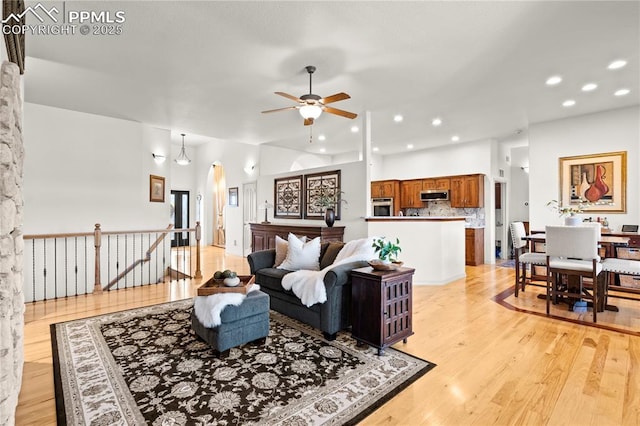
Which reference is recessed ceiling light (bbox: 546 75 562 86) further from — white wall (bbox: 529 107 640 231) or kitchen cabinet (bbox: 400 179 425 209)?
kitchen cabinet (bbox: 400 179 425 209)

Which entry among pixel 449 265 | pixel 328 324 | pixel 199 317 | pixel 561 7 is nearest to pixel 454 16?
pixel 561 7

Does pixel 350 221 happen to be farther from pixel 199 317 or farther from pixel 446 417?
pixel 446 417

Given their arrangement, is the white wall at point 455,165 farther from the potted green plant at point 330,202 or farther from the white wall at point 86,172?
the white wall at point 86,172

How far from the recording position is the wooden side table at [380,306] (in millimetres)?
2652

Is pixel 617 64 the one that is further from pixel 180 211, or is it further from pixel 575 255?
pixel 180 211

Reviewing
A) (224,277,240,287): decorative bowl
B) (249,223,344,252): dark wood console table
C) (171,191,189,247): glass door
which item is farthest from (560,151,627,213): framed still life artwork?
(171,191,189,247): glass door

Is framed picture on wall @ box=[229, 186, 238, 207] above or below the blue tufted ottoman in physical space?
above

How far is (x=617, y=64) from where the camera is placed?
12.2 ft

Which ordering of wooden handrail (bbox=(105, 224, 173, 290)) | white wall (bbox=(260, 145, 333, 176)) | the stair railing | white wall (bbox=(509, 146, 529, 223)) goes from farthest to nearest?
white wall (bbox=(509, 146, 529, 223))
white wall (bbox=(260, 145, 333, 176))
wooden handrail (bbox=(105, 224, 173, 290))
the stair railing

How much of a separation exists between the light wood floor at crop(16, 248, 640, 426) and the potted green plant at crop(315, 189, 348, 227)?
2.27 metres

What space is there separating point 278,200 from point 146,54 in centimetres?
451

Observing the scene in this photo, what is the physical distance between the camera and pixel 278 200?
7.60 metres

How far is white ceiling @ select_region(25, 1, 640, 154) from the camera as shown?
108 inches

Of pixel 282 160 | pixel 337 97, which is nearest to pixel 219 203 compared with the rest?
pixel 282 160
